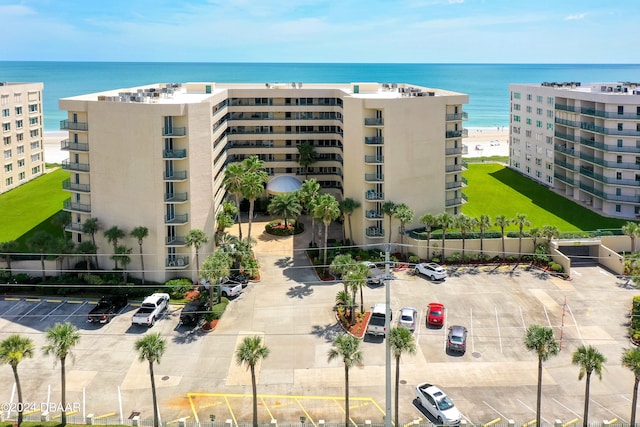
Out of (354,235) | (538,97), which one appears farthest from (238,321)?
(538,97)

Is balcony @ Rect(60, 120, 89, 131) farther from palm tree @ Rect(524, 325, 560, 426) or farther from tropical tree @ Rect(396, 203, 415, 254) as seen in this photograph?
palm tree @ Rect(524, 325, 560, 426)

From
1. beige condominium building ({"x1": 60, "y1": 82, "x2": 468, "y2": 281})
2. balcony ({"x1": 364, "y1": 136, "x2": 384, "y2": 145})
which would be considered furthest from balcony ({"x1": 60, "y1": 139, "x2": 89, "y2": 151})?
balcony ({"x1": 364, "y1": 136, "x2": 384, "y2": 145})

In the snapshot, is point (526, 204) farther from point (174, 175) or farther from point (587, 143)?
point (174, 175)

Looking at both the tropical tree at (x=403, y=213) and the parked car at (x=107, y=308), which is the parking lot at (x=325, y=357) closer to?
the parked car at (x=107, y=308)

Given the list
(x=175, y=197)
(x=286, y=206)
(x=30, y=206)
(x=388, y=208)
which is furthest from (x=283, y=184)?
(x=30, y=206)

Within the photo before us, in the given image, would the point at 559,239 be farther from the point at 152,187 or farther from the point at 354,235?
the point at 152,187

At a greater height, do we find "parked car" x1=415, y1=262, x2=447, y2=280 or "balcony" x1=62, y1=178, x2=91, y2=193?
"balcony" x1=62, y1=178, x2=91, y2=193

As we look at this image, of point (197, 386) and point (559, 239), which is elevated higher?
point (559, 239)
